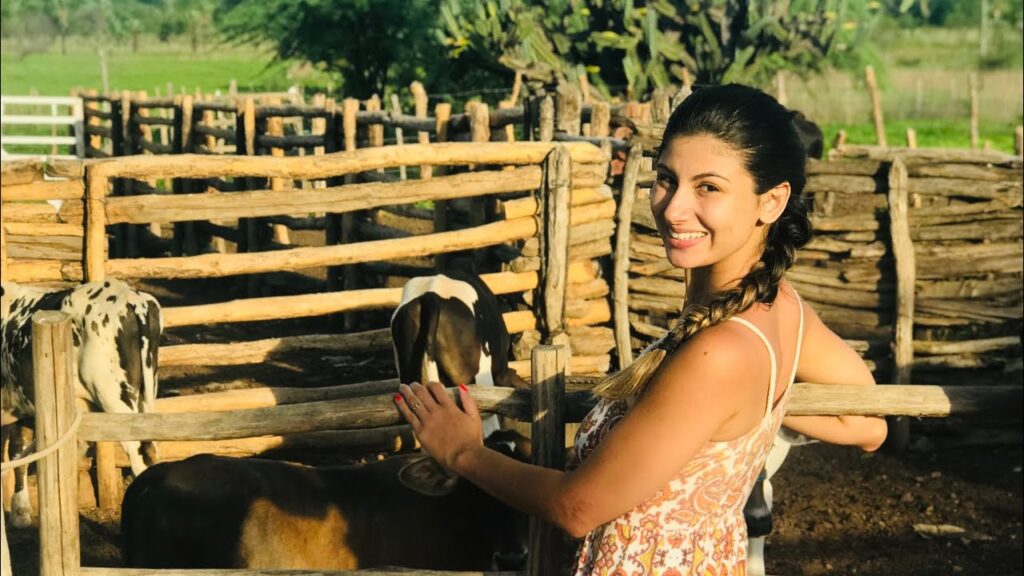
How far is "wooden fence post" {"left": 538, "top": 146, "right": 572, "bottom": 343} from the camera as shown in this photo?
27.0 feet

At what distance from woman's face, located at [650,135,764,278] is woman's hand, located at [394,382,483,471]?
0.57 meters

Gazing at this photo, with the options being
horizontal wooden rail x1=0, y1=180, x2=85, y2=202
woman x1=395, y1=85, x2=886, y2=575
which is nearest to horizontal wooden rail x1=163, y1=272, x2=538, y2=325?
horizontal wooden rail x1=0, y1=180, x2=85, y2=202

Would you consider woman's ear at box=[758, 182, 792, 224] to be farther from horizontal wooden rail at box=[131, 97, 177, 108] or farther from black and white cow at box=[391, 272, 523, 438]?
horizontal wooden rail at box=[131, 97, 177, 108]

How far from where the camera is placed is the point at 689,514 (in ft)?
7.45

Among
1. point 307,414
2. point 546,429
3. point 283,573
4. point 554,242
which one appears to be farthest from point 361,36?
point 546,429

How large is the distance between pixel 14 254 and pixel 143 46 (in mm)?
60006

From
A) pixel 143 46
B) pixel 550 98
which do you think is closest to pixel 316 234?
pixel 550 98

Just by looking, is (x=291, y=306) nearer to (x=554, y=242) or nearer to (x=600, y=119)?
(x=554, y=242)

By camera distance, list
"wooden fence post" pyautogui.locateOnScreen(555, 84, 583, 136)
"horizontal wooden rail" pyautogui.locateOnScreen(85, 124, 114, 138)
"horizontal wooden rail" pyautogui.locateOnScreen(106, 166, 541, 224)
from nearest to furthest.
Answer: "horizontal wooden rail" pyautogui.locateOnScreen(106, 166, 541, 224), "wooden fence post" pyautogui.locateOnScreen(555, 84, 583, 136), "horizontal wooden rail" pyautogui.locateOnScreen(85, 124, 114, 138)

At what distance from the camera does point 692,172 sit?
2223mm

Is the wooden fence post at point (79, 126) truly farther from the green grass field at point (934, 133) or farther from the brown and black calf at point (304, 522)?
the brown and black calf at point (304, 522)

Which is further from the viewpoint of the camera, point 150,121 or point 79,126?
point 79,126

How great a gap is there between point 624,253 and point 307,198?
286 cm

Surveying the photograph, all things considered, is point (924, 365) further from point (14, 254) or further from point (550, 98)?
point (14, 254)
